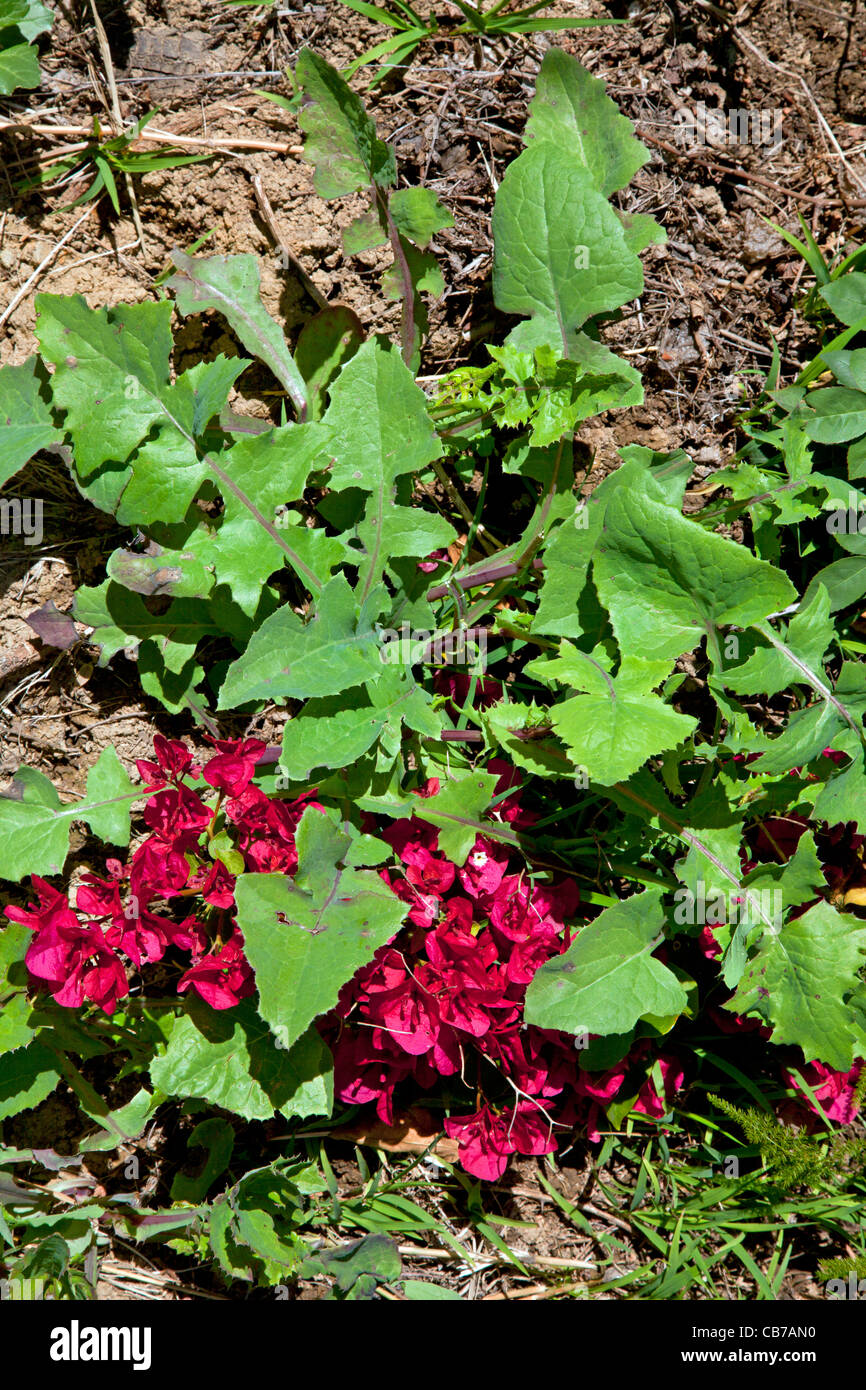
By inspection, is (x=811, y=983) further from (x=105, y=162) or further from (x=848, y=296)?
(x=105, y=162)

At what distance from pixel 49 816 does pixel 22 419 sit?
0.99 metres

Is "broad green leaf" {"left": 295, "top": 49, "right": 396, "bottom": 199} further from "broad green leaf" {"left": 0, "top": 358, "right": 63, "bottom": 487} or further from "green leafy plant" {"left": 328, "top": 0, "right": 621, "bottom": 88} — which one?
"broad green leaf" {"left": 0, "top": 358, "right": 63, "bottom": 487}

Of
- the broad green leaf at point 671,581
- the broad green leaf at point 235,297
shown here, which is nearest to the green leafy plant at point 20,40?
the broad green leaf at point 235,297

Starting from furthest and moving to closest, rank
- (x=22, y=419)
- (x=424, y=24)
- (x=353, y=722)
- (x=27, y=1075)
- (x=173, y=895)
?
(x=424, y=24) < (x=27, y=1075) < (x=22, y=419) < (x=173, y=895) < (x=353, y=722)

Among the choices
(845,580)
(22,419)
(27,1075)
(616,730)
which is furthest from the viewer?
(845,580)

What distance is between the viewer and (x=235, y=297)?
7.94 feet

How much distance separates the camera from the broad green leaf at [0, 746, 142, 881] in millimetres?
2295

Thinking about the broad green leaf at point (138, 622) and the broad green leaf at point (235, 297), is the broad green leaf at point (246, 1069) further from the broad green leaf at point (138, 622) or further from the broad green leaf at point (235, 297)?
the broad green leaf at point (235, 297)

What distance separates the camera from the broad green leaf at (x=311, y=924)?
188cm

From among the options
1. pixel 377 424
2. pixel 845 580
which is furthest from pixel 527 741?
pixel 845 580

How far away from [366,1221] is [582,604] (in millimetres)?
1824

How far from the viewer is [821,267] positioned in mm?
2670
